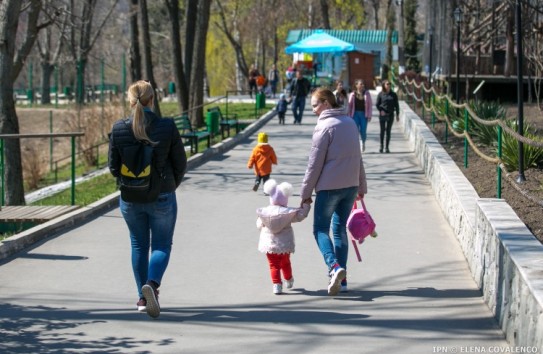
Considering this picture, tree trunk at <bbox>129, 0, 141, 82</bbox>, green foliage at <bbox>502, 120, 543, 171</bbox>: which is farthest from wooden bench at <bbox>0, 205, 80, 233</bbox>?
tree trunk at <bbox>129, 0, 141, 82</bbox>

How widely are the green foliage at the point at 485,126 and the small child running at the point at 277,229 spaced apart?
26.1 ft

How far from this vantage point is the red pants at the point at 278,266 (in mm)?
8516

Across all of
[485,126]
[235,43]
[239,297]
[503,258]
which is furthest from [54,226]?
[235,43]

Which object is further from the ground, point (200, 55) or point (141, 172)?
point (200, 55)

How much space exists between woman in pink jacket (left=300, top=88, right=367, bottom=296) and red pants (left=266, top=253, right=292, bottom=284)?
0.37m

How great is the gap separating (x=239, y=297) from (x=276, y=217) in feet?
2.42

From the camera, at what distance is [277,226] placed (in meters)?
8.47

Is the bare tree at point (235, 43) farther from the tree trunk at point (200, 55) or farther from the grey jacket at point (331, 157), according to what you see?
the grey jacket at point (331, 157)

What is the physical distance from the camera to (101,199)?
14336mm

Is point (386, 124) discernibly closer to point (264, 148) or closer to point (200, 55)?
point (264, 148)

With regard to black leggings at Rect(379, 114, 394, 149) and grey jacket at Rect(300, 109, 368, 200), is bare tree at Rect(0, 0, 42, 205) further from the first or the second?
grey jacket at Rect(300, 109, 368, 200)

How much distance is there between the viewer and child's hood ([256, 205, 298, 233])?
27.7ft

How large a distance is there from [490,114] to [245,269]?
11058 millimetres

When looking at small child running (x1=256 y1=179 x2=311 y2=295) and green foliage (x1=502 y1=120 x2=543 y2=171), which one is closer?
small child running (x1=256 y1=179 x2=311 y2=295)
